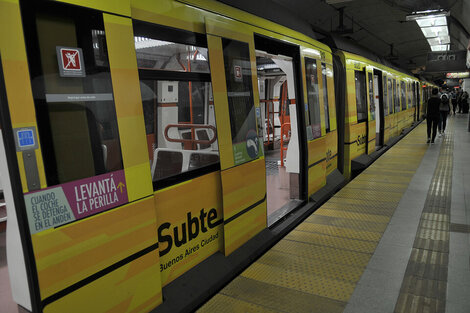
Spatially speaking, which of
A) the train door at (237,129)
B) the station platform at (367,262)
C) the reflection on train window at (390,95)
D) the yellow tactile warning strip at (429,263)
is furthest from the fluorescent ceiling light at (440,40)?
the train door at (237,129)

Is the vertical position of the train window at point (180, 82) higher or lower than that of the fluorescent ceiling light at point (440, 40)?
lower

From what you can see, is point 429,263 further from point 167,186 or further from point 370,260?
point 167,186

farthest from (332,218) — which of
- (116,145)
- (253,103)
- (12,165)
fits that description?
(12,165)

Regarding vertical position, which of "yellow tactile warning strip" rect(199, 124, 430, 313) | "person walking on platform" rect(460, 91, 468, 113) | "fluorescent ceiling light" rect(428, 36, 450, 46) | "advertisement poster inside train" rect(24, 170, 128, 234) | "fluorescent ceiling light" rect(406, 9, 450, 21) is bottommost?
Answer: "yellow tactile warning strip" rect(199, 124, 430, 313)

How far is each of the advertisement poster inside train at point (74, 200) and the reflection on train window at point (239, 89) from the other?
1.42 m

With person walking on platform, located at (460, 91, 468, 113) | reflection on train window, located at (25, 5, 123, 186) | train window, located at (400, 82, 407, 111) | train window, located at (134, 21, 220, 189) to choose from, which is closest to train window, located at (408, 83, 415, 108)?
train window, located at (400, 82, 407, 111)

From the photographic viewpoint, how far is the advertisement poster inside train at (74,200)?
A: 1.72m

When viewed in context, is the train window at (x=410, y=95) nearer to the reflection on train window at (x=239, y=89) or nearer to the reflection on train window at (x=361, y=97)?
the reflection on train window at (x=361, y=97)

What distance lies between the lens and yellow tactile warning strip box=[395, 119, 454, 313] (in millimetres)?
2689

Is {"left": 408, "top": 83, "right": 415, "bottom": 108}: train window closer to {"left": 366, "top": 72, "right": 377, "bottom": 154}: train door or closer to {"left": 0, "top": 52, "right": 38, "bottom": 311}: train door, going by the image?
{"left": 366, "top": 72, "right": 377, "bottom": 154}: train door

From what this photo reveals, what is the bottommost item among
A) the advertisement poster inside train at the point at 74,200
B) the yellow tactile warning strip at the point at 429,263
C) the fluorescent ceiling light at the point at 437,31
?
the yellow tactile warning strip at the point at 429,263

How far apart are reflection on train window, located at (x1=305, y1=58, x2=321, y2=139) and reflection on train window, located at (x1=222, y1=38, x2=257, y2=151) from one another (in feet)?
5.74

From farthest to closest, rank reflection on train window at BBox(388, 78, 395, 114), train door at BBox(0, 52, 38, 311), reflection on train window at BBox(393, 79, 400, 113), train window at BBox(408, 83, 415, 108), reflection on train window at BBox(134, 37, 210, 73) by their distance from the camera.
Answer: train window at BBox(408, 83, 415, 108) → reflection on train window at BBox(393, 79, 400, 113) → reflection on train window at BBox(388, 78, 395, 114) → reflection on train window at BBox(134, 37, 210, 73) → train door at BBox(0, 52, 38, 311)

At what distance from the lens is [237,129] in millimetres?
3389
